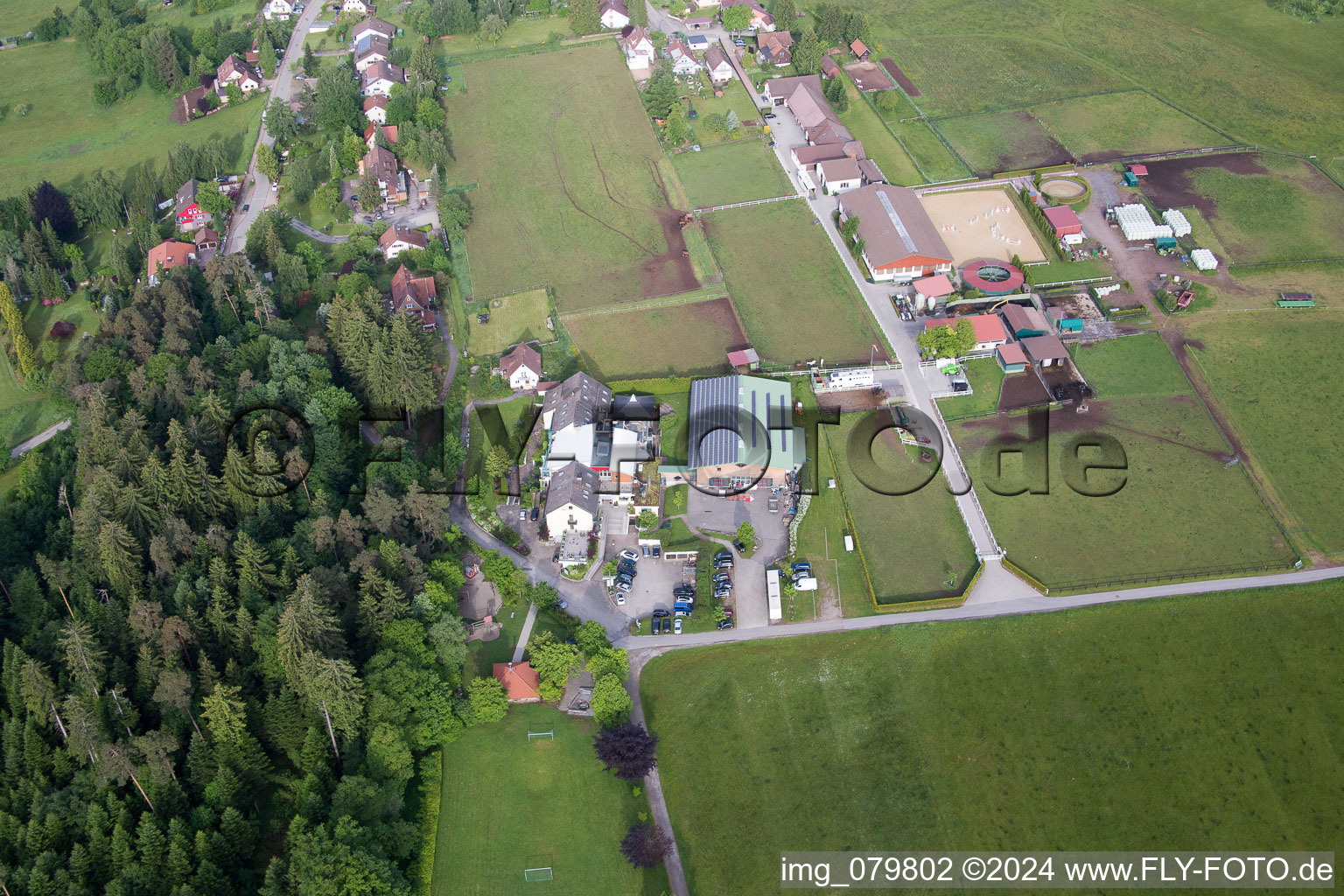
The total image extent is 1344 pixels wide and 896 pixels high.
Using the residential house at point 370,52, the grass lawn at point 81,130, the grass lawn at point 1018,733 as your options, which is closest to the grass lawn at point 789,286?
the grass lawn at point 1018,733


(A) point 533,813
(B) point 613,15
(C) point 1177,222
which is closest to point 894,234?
(C) point 1177,222

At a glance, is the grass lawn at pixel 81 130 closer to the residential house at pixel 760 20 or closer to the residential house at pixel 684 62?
the residential house at pixel 684 62

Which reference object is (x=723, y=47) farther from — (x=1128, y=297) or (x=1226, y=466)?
(x=1226, y=466)

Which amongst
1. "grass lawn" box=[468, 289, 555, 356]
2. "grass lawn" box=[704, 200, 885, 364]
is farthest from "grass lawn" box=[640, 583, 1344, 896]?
"grass lawn" box=[468, 289, 555, 356]

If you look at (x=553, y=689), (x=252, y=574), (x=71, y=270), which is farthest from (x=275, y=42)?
(x=553, y=689)

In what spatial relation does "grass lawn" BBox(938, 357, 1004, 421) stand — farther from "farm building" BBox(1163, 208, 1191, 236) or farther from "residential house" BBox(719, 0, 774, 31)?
"residential house" BBox(719, 0, 774, 31)

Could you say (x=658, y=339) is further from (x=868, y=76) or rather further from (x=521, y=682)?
(x=868, y=76)
